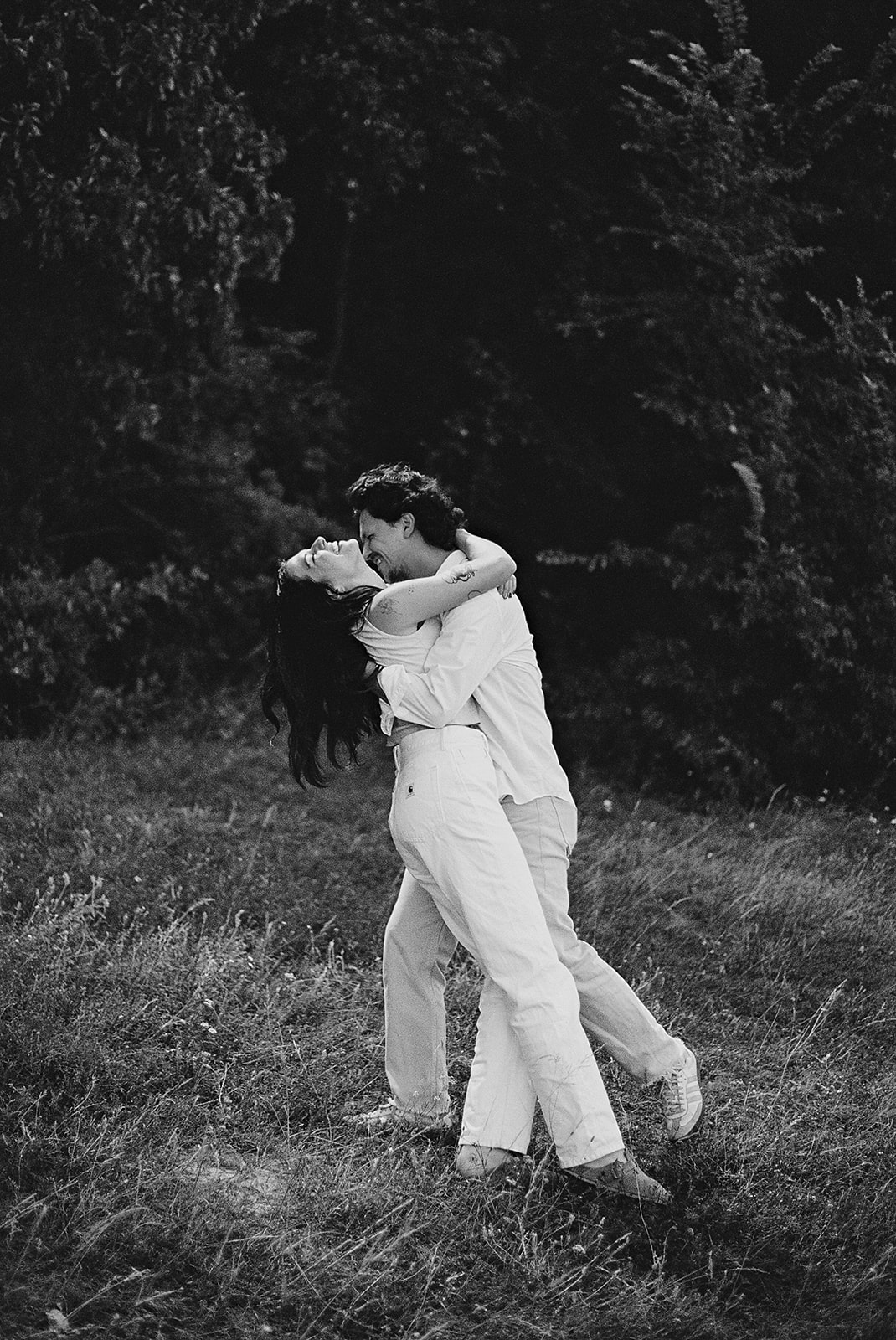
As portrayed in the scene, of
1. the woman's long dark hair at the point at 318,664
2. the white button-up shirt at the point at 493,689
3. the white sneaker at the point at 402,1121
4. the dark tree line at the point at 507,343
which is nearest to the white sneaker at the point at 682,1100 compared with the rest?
the white sneaker at the point at 402,1121

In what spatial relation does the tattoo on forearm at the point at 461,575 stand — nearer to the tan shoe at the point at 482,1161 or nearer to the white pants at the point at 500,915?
the white pants at the point at 500,915

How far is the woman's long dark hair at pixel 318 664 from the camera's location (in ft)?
13.5

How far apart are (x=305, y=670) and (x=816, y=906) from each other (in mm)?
3293

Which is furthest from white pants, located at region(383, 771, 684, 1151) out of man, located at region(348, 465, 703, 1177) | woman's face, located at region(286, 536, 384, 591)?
woman's face, located at region(286, 536, 384, 591)

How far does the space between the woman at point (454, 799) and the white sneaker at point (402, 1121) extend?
0.32 metres

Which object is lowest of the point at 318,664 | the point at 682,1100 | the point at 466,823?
the point at 682,1100

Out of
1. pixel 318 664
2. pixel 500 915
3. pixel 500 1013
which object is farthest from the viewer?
pixel 318 664

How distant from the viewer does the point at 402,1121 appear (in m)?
4.26

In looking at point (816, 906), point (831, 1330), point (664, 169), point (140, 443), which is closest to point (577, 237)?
point (664, 169)

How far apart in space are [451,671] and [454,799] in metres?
0.35

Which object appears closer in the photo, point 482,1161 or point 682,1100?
point 482,1161

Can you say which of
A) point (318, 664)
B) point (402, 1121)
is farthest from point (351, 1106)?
point (318, 664)

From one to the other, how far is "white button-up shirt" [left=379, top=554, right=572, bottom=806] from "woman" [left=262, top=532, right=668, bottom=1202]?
0.19 ft

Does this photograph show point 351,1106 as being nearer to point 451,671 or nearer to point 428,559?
point 451,671
